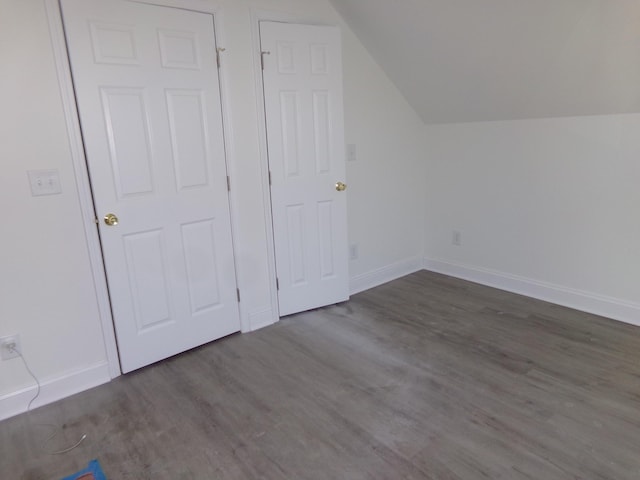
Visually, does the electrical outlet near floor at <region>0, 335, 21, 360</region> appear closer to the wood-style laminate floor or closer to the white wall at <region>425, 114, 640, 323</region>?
the wood-style laminate floor

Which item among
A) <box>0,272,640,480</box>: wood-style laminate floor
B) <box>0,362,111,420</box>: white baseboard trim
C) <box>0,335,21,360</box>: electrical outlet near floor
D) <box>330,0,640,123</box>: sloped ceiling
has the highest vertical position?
<box>330,0,640,123</box>: sloped ceiling

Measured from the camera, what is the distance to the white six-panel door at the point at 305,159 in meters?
2.87

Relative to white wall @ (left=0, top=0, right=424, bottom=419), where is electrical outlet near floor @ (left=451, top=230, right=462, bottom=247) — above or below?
below

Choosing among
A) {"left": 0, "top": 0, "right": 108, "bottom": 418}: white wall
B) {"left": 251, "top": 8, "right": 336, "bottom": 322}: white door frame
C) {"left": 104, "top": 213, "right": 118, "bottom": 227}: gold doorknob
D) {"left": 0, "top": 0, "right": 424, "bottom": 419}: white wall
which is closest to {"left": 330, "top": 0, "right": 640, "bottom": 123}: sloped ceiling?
{"left": 0, "top": 0, "right": 424, "bottom": 419}: white wall

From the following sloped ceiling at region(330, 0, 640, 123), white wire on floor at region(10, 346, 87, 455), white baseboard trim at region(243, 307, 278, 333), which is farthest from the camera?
white baseboard trim at region(243, 307, 278, 333)

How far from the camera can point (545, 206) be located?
3234 mm

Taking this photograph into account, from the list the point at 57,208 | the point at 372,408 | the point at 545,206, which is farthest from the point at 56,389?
the point at 545,206

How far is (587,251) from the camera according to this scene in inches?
120

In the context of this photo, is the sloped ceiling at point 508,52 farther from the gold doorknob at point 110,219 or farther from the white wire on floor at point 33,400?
the white wire on floor at point 33,400

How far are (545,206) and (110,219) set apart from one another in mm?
3020

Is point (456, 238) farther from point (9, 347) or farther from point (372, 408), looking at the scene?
point (9, 347)

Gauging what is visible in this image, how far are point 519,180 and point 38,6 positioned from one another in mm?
3283

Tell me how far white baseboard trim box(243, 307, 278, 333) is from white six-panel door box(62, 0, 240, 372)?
238mm

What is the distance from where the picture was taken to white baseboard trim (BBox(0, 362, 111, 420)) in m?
2.20
